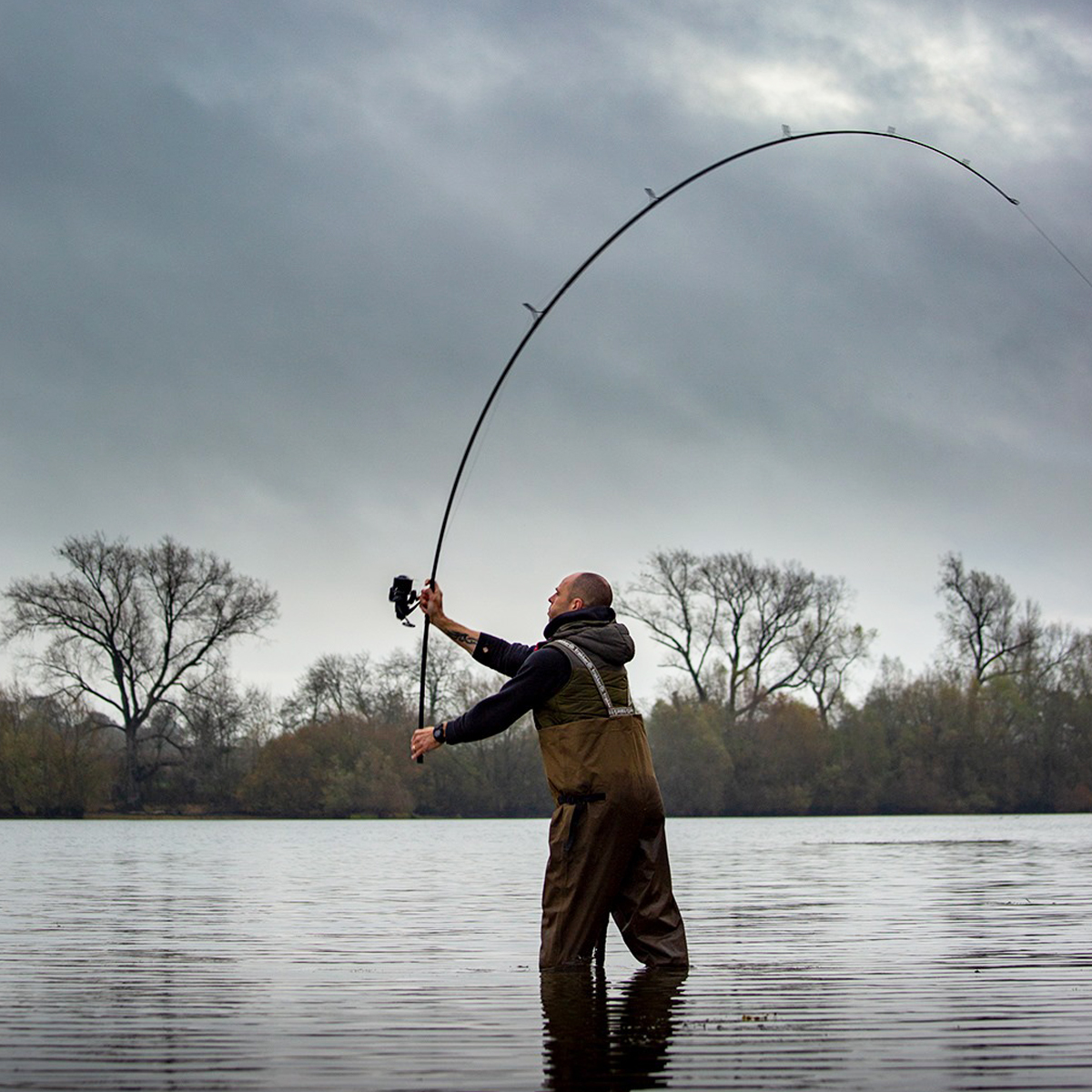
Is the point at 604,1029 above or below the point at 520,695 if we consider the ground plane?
below

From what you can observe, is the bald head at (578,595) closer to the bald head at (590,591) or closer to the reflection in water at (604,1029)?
the bald head at (590,591)

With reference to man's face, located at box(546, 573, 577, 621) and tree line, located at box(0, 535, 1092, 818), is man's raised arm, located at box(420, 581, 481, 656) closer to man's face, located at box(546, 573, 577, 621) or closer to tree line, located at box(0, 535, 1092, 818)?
man's face, located at box(546, 573, 577, 621)

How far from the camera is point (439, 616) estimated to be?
28.0 ft

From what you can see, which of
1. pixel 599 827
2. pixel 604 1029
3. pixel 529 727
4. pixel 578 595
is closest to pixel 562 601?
pixel 578 595

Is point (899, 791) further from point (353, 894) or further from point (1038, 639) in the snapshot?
point (353, 894)

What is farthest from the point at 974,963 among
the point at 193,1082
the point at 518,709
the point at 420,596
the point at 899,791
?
the point at 899,791

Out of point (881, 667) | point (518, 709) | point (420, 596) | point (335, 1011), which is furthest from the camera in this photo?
point (881, 667)

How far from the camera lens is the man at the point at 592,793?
7.82 metres

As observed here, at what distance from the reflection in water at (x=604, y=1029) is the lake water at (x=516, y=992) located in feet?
0.06

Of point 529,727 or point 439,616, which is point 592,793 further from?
point 529,727

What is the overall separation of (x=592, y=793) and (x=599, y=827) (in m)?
0.16

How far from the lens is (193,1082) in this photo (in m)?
4.94

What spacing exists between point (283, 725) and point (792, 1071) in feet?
211

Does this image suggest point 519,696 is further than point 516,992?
Yes
